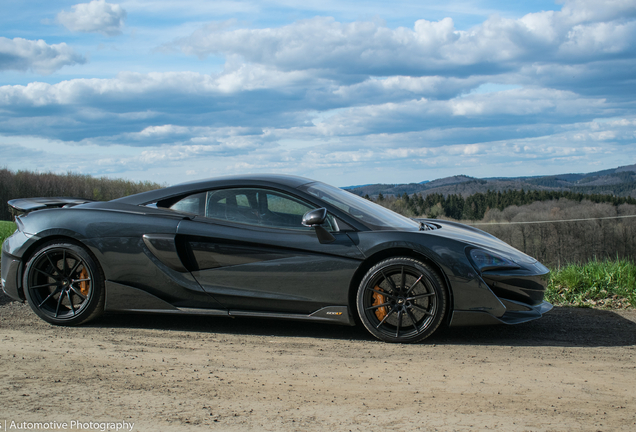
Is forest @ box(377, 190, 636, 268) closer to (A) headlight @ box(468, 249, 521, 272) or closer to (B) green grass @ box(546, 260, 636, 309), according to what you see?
(B) green grass @ box(546, 260, 636, 309)

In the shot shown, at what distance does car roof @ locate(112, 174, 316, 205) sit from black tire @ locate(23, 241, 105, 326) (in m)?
0.70

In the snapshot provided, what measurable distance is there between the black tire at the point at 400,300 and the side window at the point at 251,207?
2.06 ft

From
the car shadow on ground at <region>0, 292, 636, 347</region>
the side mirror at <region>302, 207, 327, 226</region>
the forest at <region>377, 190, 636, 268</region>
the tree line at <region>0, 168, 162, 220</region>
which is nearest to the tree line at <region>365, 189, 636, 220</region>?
the forest at <region>377, 190, 636, 268</region>

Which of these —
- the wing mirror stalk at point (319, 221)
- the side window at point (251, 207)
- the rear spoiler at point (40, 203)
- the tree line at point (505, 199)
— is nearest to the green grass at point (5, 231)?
the rear spoiler at point (40, 203)

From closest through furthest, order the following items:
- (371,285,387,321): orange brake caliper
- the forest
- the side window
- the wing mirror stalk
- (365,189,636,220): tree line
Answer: the wing mirror stalk < (371,285,387,321): orange brake caliper < the side window < the forest < (365,189,636,220): tree line

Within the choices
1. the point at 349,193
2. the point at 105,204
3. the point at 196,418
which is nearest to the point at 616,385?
the point at 196,418

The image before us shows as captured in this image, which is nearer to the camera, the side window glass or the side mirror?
the side mirror

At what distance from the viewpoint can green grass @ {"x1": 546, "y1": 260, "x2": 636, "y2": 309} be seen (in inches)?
247

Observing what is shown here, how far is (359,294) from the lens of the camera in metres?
4.32

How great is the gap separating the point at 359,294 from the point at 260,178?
1.45m

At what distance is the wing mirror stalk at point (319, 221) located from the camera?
4211 mm

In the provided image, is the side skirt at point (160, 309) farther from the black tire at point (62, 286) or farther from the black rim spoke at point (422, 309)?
the black rim spoke at point (422, 309)

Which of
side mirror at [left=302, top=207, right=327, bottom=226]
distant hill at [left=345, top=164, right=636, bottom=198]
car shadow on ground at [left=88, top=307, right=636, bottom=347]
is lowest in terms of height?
car shadow on ground at [left=88, top=307, right=636, bottom=347]

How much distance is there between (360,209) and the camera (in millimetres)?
4859
